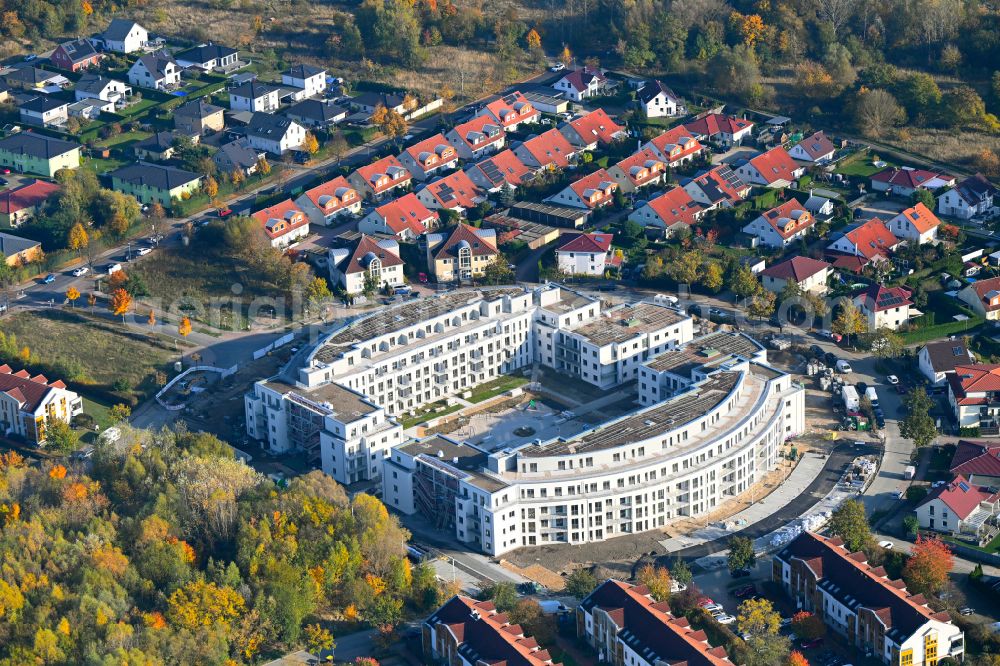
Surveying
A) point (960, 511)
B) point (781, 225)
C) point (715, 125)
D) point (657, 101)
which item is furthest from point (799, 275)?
point (657, 101)

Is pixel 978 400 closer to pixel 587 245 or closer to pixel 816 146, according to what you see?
pixel 587 245

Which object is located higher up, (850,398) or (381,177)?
(381,177)

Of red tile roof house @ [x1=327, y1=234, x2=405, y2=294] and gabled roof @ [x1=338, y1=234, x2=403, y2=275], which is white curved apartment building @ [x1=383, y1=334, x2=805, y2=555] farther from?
gabled roof @ [x1=338, y1=234, x2=403, y2=275]

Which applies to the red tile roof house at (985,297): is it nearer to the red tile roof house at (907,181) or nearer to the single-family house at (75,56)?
the red tile roof house at (907,181)

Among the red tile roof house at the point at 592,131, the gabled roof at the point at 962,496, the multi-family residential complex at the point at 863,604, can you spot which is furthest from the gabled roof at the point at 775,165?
A: the multi-family residential complex at the point at 863,604

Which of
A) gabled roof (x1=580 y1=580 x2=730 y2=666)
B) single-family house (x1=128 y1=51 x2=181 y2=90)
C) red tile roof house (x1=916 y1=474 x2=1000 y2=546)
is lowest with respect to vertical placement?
red tile roof house (x1=916 y1=474 x2=1000 y2=546)

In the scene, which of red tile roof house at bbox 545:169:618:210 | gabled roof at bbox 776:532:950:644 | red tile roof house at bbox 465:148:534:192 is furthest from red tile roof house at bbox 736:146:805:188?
gabled roof at bbox 776:532:950:644
